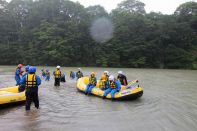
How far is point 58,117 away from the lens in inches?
326

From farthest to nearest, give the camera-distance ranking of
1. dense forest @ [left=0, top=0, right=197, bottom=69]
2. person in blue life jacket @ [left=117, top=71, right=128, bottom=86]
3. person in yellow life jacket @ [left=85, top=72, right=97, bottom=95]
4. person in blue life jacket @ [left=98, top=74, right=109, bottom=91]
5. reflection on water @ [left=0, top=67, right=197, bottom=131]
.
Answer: dense forest @ [left=0, top=0, right=197, bottom=69] → person in blue life jacket @ [left=117, top=71, right=128, bottom=86] → person in yellow life jacket @ [left=85, top=72, right=97, bottom=95] → person in blue life jacket @ [left=98, top=74, right=109, bottom=91] → reflection on water @ [left=0, top=67, right=197, bottom=131]

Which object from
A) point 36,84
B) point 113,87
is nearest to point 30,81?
point 36,84

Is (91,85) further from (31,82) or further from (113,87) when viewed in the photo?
(31,82)

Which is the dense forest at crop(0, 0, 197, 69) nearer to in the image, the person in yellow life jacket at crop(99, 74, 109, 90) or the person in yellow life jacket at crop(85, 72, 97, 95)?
the person in yellow life jacket at crop(85, 72, 97, 95)

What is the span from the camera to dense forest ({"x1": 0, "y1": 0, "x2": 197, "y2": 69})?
40.8 meters

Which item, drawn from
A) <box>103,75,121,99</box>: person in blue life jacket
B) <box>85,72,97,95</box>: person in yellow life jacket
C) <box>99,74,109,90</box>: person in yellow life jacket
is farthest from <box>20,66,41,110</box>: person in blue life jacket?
<box>85,72,97,95</box>: person in yellow life jacket

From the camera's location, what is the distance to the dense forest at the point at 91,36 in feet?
134

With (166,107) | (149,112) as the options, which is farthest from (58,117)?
(166,107)

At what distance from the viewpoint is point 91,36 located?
1686 inches

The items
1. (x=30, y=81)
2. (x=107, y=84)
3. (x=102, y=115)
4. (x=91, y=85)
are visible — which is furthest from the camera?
(x=91, y=85)

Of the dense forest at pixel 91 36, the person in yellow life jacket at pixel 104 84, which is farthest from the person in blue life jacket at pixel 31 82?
the dense forest at pixel 91 36

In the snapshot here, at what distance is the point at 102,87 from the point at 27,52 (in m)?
31.5

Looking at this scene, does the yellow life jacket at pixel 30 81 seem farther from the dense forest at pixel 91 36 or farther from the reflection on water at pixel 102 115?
the dense forest at pixel 91 36

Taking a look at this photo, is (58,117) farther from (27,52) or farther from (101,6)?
(101,6)
